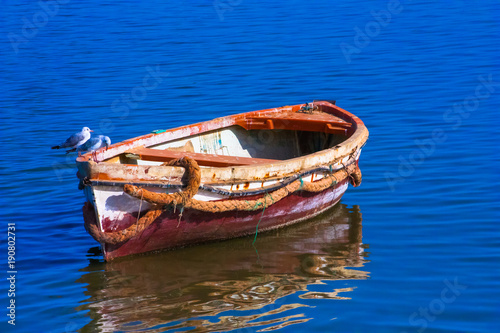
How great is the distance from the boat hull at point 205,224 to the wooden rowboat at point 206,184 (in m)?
0.01

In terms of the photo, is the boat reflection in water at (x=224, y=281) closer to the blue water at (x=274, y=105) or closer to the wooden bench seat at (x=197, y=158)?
the blue water at (x=274, y=105)

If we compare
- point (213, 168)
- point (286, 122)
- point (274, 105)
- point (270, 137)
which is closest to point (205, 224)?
point (213, 168)

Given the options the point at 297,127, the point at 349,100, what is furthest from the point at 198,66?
the point at 297,127

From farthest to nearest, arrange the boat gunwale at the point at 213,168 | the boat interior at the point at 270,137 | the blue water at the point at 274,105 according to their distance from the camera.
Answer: the boat interior at the point at 270,137 < the boat gunwale at the point at 213,168 < the blue water at the point at 274,105

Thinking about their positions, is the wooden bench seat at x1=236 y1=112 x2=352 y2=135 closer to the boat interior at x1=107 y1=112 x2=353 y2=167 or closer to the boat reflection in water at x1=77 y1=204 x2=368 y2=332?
the boat interior at x1=107 y1=112 x2=353 y2=167

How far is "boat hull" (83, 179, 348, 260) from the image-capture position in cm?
766

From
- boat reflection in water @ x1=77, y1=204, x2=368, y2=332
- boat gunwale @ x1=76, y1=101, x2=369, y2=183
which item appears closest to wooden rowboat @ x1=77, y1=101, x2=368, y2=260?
boat gunwale @ x1=76, y1=101, x2=369, y2=183

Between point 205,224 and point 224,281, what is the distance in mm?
833

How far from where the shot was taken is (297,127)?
404 inches

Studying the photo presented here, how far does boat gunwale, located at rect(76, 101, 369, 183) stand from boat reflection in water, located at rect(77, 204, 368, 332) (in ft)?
3.02

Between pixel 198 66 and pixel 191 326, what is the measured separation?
12.2m

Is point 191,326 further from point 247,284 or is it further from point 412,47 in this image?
point 412,47

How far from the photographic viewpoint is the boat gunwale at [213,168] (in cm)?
720

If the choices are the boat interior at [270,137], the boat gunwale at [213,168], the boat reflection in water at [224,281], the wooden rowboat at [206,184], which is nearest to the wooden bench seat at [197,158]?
the wooden rowboat at [206,184]
